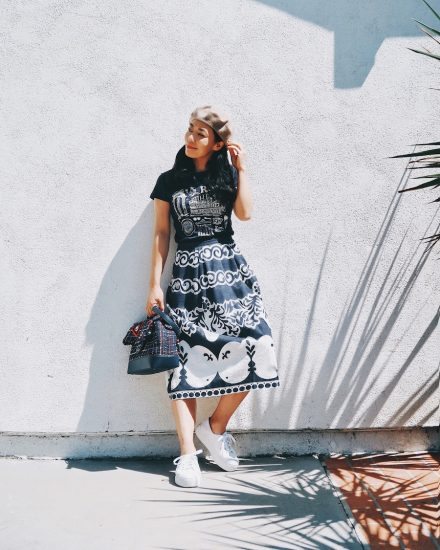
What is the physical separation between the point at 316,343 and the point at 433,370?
0.82m

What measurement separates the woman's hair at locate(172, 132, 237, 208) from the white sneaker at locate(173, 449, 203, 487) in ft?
5.09

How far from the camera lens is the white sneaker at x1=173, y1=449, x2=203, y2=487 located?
3344 mm

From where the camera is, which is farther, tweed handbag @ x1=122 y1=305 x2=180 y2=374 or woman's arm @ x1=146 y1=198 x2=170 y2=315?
woman's arm @ x1=146 y1=198 x2=170 y2=315

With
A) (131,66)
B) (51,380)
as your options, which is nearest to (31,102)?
(131,66)

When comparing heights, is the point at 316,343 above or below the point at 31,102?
below

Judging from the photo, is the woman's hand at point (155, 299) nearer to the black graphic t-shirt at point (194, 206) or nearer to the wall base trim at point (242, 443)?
the black graphic t-shirt at point (194, 206)

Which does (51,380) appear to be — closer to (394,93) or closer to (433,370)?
(433,370)

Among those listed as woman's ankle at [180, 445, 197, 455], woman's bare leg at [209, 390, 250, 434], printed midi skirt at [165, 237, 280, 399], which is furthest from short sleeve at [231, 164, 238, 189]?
woman's ankle at [180, 445, 197, 455]

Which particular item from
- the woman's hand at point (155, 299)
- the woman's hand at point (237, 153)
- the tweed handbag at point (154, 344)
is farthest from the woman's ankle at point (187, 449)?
the woman's hand at point (237, 153)

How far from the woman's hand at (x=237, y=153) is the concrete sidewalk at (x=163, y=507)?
1864 mm

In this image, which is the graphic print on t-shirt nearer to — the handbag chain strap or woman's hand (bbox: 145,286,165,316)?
woman's hand (bbox: 145,286,165,316)

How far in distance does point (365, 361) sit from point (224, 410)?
102 cm

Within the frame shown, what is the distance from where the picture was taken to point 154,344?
3414 millimetres

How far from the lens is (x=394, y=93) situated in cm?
378
